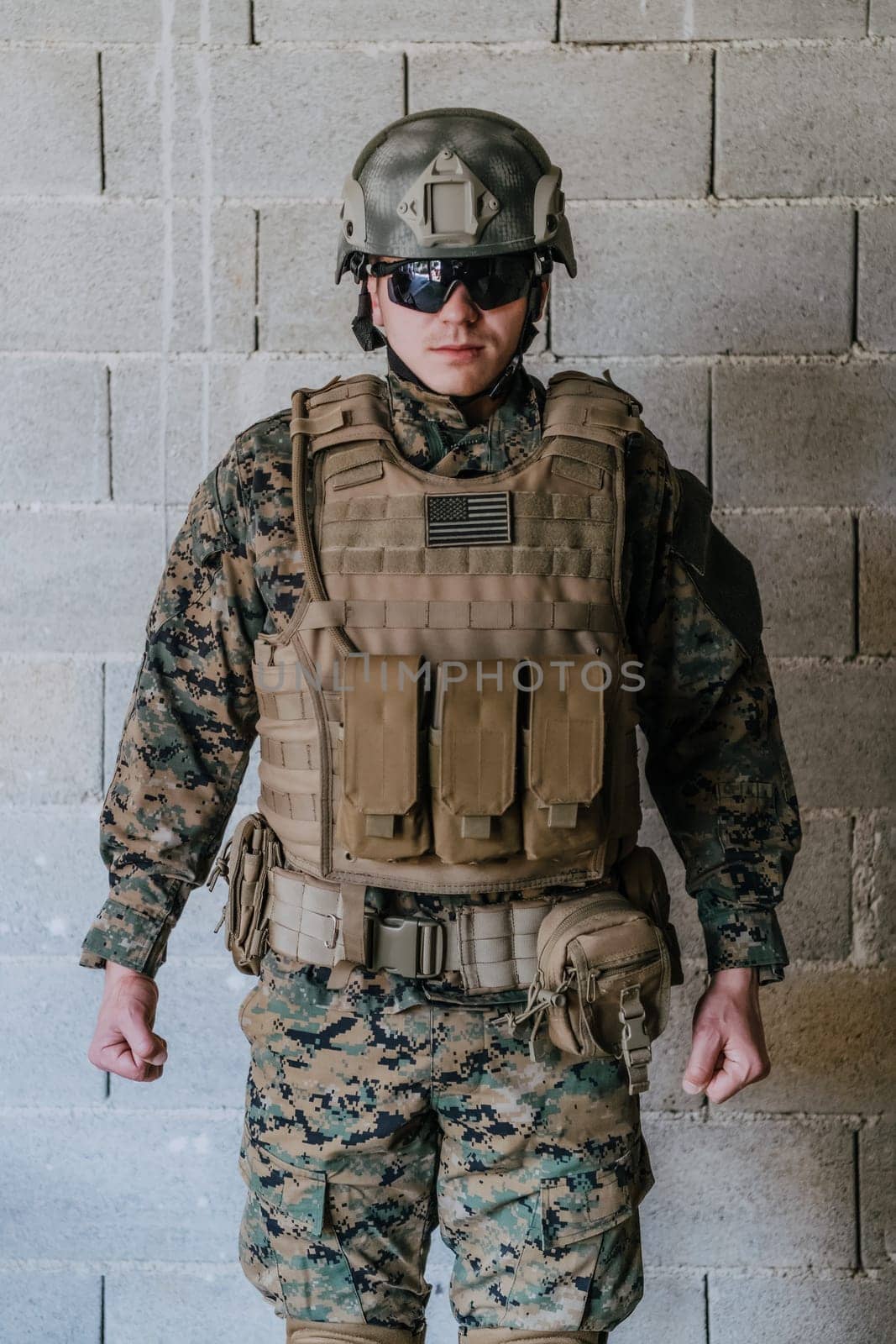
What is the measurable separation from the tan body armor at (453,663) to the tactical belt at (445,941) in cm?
3

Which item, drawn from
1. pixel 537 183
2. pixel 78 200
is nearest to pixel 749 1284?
pixel 537 183

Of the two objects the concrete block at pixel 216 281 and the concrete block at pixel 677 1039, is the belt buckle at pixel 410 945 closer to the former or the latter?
the concrete block at pixel 677 1039

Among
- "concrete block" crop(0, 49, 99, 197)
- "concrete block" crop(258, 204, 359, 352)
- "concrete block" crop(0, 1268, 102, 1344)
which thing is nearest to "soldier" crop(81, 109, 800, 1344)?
"concrete block" crop(258, 204, 359, 352)

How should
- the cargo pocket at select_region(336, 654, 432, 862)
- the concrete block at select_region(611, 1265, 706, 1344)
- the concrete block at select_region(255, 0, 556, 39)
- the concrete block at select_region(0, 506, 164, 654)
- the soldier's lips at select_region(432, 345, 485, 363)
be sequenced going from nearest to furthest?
1. the cargo pocket at select_region(336, 654, 432, 862)
2. the soldier's lips at select_region(432, 345, 485, 363)
3. the concrete block at select_region(255, 0, 556, 39)
4. the concrete block at select_region(0, 506, 164, 654)
5. the concrete block at select_region(611, 1265, 706, 1344)

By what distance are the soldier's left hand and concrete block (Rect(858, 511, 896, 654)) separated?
690mm

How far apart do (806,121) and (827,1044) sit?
1.37m

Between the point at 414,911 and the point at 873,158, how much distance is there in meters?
1.27

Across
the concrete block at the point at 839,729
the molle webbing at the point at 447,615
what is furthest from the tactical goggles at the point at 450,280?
the concrete block at the point at 839,729

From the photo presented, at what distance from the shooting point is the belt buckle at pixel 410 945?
4.20 feet

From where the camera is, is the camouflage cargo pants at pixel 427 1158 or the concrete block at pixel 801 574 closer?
the camouflage cargo pants at pixel 427 1158

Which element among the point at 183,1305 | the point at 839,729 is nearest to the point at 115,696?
the point at 183,1305

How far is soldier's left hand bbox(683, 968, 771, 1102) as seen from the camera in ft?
4.46

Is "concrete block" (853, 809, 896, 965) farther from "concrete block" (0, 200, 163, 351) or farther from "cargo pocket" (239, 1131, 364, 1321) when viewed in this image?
"concrete block" (0, 200, 163, 351)

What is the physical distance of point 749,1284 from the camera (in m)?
2.01
